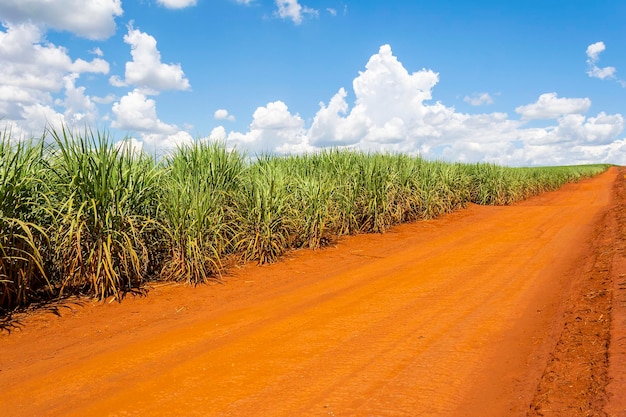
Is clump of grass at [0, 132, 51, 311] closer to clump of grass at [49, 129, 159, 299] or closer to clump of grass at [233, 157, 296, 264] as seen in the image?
clump of grass at [49, 129, 159, 299]

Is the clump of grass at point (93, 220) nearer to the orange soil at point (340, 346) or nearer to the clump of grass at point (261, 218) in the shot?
the orange soil at point (340, 346)

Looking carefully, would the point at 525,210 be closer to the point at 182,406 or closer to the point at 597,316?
the point at 597,316

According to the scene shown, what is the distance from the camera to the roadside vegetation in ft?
17.5

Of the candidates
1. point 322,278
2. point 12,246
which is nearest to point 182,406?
point 12,246

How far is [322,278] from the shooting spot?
7.04 metres

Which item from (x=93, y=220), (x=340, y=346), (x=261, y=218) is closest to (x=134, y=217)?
(x=93, y=220)

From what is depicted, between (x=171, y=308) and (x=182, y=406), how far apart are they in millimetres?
2607

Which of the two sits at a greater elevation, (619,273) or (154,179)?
(154,179)

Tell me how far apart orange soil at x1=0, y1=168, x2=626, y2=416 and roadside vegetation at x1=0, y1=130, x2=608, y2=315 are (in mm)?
466

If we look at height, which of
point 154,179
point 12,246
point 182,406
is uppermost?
point 154,179

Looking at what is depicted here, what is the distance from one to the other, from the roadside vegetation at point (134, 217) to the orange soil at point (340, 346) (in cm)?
47

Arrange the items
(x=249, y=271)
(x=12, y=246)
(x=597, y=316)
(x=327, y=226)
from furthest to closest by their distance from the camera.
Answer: (x=327, y=226), (x=249, y=271), (x=12, y=246), (x=597, y=316)

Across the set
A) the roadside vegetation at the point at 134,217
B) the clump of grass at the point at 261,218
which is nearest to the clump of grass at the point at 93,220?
the roadside vegetation at the point at 134,217

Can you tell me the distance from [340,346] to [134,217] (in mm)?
3421
